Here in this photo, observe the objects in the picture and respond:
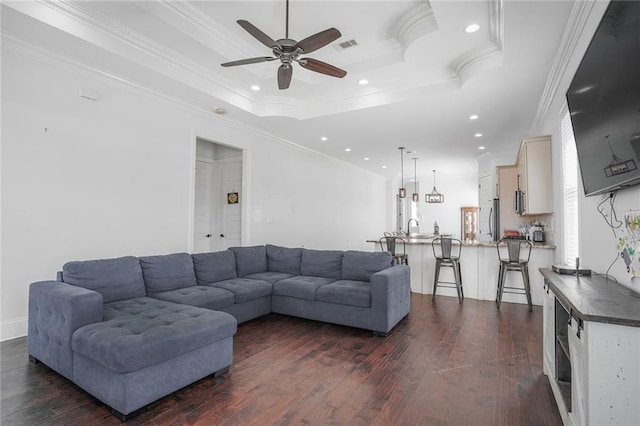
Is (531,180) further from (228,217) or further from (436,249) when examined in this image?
(228,217)

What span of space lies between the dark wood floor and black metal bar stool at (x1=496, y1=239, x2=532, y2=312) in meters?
1.36

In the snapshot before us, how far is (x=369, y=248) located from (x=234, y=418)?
8.92m

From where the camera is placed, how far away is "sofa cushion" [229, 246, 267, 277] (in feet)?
15.5

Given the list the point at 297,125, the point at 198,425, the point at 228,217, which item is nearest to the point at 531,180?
the point at 297,125

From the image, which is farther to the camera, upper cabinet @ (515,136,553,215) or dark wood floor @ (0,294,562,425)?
upper cabinet @ (515,136,553,215)

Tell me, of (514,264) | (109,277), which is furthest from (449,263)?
(109,277)

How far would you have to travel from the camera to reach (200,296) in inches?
138

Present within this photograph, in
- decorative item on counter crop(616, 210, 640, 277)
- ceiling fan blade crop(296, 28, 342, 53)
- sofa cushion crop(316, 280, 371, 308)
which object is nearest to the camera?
decorative item on counter crop(616, 210, 640, 277)

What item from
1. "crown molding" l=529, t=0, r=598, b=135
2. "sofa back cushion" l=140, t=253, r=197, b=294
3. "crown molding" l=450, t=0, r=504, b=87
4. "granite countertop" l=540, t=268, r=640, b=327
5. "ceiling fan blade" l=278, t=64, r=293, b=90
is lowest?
"sofa back cushion" l=140, t=253, r=197, b=294

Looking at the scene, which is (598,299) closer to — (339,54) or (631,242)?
(631,242)

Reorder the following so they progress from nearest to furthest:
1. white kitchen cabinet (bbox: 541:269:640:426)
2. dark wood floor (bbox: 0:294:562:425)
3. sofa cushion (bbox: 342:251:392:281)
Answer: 1. white kitchen cabinet (bbox: 541:269:640:426)
2. dark wood floor (bbox: 0:294:562:425)
3. sofa cushion (bbox: 342:251:392:281)

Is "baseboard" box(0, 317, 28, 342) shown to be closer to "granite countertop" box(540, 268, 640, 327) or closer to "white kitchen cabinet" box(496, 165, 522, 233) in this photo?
"granite countertop" box(540, 268, 640, 327)

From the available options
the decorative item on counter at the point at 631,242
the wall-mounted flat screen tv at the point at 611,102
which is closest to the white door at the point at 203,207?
the wall-mounted flat screen tv at the point at 611,102

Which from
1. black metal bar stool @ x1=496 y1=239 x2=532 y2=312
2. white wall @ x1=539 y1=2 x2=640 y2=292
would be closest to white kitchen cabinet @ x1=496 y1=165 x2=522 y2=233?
black metal bar stool @ x1=496 y1=239 x2=532 y2=312
